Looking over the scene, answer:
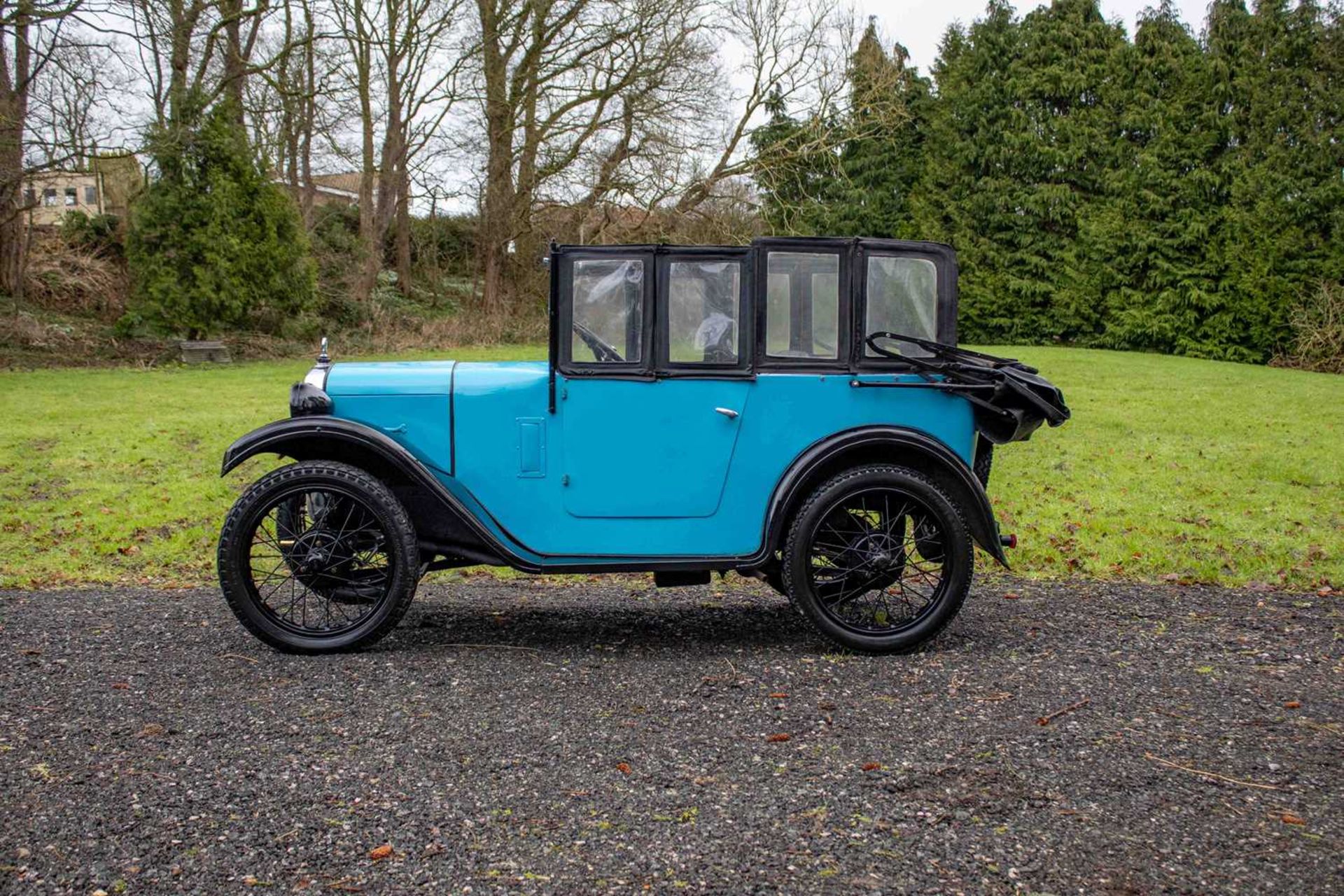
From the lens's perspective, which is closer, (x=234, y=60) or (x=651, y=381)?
(x=651, y=381)

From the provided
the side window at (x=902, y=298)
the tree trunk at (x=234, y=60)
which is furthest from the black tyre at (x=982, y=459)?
the tree trunk at (x=234, y=60)

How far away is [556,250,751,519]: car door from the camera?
4.64m

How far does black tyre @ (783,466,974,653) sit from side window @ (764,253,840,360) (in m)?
0.59

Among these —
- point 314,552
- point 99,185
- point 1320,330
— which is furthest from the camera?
point 99,185

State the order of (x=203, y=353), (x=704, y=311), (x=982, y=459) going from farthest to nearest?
(x=203, y=353), (x=982, y=459), (x=704, y=311)

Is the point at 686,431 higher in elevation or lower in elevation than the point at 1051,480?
higher

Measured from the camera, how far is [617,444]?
4648 millimetres

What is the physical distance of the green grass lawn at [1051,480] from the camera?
22.3 ft

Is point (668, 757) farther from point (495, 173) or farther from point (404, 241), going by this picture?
point (404, 241)

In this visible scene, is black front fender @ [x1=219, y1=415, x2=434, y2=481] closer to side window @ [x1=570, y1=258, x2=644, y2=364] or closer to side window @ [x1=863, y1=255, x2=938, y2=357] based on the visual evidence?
side window @ [x1=570, y1=258, x2=644, y2=364]

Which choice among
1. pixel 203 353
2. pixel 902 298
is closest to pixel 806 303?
pixel 902 298

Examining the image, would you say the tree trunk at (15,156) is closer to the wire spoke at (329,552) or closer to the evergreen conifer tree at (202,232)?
the evergreen conifer tree at (202,232)

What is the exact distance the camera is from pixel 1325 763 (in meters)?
3.49

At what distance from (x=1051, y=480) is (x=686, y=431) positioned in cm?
597
